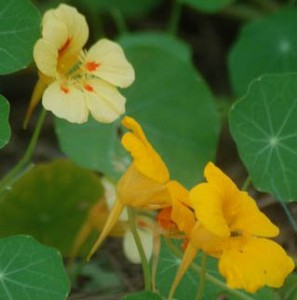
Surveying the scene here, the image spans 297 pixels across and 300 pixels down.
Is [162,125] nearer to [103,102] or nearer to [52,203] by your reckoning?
[52,203]

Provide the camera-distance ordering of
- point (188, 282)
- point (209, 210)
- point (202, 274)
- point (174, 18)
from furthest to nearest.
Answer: point (174, 18) < point (188, 282) < point (202, 274) < point (209, 210)

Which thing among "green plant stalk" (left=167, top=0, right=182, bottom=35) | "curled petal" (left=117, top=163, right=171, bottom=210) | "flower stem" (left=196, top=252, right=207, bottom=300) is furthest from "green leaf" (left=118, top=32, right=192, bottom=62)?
"flower stem" (left=196, top=252, right=207, bottom=300)

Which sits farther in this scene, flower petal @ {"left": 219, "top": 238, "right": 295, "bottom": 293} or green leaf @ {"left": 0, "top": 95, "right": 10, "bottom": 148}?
green leaf @ {"left": 0, "top": 95, "right": 10, "bottom": 148}

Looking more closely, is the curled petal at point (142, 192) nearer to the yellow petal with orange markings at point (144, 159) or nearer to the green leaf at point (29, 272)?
the yellow petal with orange markings at point (144, 159)

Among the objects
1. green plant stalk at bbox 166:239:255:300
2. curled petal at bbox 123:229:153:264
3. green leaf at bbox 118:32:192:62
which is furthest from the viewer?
green leaf at bbox 118:32:192:62

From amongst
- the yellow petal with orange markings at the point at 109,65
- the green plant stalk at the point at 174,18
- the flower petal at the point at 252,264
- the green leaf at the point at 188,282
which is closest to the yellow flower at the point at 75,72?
the yellow petal with orange markings at the point at 109,65

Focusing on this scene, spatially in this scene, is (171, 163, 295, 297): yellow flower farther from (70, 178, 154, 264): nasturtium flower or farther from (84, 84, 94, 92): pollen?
(70, 178, 154, 264): nasturtium flower

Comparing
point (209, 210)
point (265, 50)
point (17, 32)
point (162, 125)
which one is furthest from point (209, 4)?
point (209, 210)

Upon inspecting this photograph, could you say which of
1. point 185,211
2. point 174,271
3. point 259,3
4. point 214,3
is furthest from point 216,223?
point 259,3
